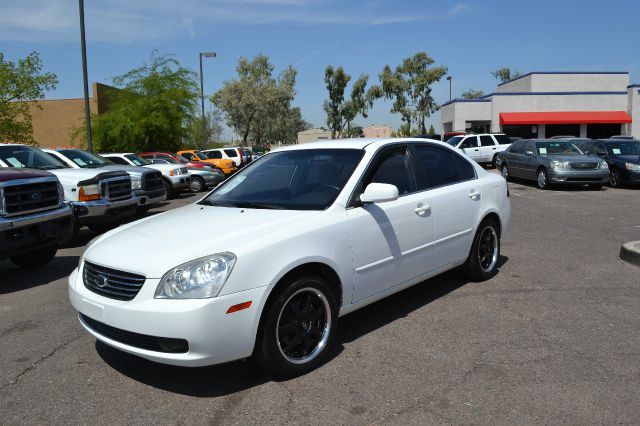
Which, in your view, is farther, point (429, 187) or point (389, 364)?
point (429, 187)

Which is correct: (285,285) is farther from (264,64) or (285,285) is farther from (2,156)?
(264,64)

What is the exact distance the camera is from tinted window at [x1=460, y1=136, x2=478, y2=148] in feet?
84.5

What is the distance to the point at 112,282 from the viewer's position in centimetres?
361

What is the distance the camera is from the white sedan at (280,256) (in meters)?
3.35

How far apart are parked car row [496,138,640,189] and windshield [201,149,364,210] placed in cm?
1331

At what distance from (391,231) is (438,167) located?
129cm

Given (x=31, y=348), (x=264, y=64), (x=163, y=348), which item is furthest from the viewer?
(x=264, y=64)

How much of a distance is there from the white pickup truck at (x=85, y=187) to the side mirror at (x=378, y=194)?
6.63 meters

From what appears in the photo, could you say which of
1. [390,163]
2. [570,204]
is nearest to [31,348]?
[390,163]

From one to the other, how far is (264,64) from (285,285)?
198ft

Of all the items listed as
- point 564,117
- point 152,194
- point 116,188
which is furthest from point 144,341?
point 564,117

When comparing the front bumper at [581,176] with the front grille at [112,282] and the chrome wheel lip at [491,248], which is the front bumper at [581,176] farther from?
the front grille at [112,282]

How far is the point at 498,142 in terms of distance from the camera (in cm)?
2586

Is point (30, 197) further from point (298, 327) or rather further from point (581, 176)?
point (581, 176)
